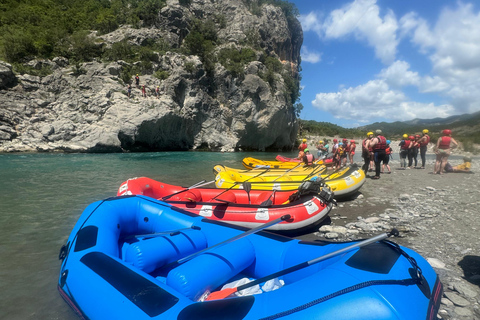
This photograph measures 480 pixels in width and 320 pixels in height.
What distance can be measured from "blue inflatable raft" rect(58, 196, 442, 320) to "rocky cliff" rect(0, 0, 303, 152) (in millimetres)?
19544

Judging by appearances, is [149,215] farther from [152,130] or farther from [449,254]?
[152,130]

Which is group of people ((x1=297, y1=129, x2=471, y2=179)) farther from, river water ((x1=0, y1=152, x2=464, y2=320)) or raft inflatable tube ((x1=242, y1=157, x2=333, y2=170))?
river water ((x1=0, y1=152, x2=464, y2=320))

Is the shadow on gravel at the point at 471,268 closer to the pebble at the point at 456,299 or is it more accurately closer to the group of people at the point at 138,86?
the pebble at the point at 456,299

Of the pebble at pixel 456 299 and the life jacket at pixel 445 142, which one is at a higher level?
the life jacket at pixel 445 142

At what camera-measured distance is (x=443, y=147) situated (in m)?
8.93

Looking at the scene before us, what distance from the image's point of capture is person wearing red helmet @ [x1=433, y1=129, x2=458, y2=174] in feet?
28.2

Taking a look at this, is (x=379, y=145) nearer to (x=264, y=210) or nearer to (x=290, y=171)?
(x=290, y=171)

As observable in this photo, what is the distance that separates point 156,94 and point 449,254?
79.7ft

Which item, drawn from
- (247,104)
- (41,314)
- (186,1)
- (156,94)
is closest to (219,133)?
(247,104)

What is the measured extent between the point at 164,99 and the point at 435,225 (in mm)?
22933

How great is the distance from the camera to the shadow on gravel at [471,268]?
259 centimetres

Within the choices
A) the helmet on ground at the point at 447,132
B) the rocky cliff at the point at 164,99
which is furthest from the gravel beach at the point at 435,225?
the rocky cliff at the point at 164,99

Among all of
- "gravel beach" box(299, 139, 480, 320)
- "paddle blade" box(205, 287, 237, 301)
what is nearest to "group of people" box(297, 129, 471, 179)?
"gravel beach" box(299, 139, 480, 320)

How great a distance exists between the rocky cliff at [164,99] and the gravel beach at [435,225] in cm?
1953
